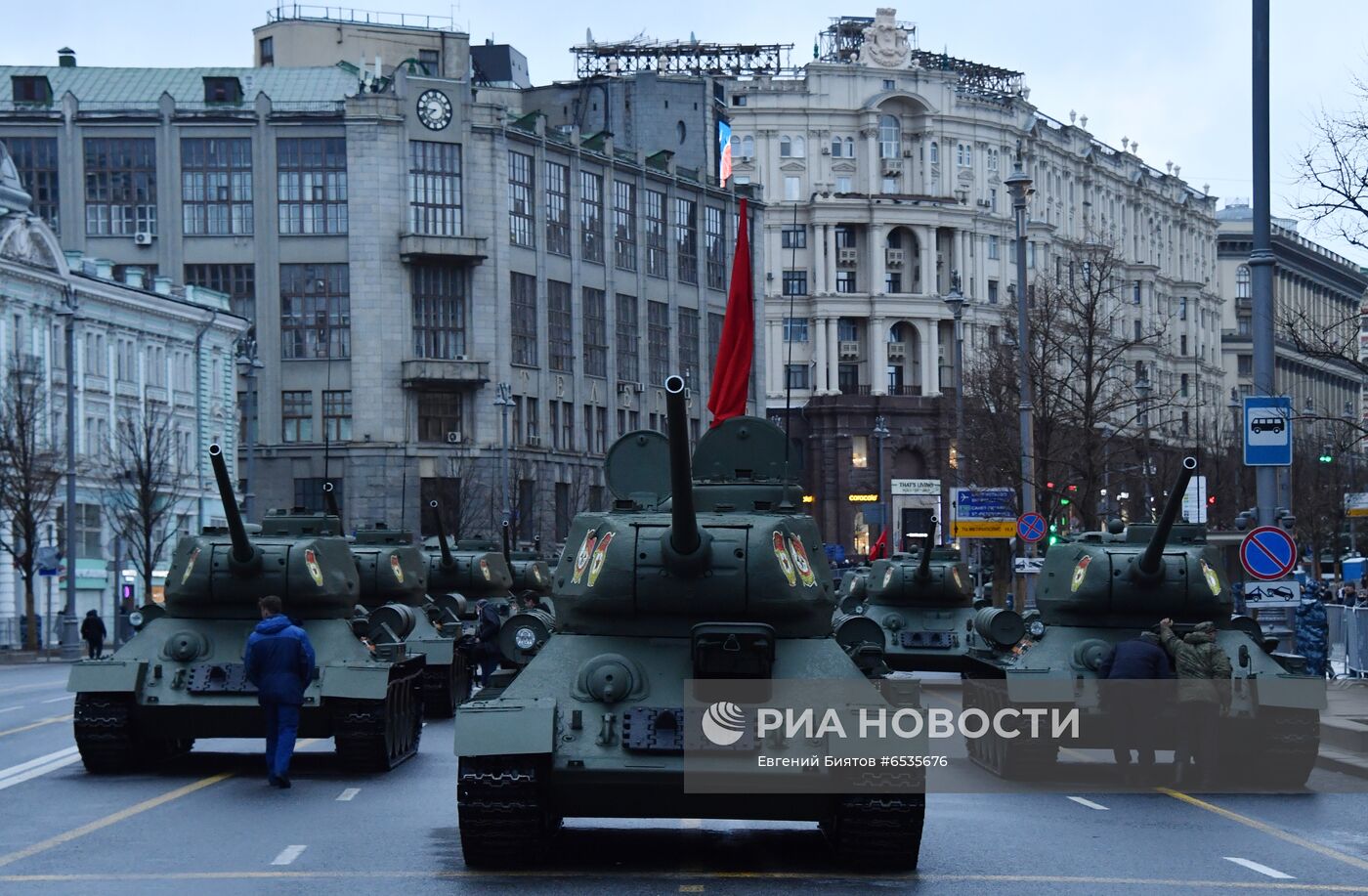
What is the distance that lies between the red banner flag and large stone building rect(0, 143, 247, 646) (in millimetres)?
39434

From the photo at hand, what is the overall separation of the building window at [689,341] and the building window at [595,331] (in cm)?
578

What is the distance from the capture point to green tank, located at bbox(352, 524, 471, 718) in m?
28.5

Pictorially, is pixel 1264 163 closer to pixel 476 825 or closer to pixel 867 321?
pixel 476 825

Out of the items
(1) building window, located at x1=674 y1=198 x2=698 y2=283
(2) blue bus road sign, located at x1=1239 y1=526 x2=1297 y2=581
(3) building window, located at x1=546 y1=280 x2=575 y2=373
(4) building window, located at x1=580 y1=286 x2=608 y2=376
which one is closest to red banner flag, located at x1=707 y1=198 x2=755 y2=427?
(2) blue bus road sign, located at x1=1239 y1=526 x2=1297 y2=581

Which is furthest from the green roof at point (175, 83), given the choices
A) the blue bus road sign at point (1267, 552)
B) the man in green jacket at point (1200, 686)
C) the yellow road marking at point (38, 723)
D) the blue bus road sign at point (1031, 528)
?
the man in green jacket at point (1200, 686)

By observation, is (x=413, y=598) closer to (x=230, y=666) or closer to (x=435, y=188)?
(x=230, y=666)

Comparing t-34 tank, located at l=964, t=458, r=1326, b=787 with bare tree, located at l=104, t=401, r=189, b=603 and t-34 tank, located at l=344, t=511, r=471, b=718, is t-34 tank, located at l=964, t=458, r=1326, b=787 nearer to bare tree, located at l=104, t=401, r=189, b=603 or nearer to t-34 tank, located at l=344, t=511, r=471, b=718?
t-34 tank, located at l=344, t=511, r=471, b=718

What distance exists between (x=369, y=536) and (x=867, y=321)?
294 ft

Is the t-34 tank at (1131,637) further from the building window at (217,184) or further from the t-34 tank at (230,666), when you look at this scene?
the building window at (217,184)

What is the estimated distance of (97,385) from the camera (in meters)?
68.9

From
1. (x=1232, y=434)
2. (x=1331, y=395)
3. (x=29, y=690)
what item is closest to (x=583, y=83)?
(x=1232, y=434)

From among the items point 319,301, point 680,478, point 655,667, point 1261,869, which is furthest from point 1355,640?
point 319,301

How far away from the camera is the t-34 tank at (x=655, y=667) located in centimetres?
1423

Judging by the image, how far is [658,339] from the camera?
10325 centimetres
